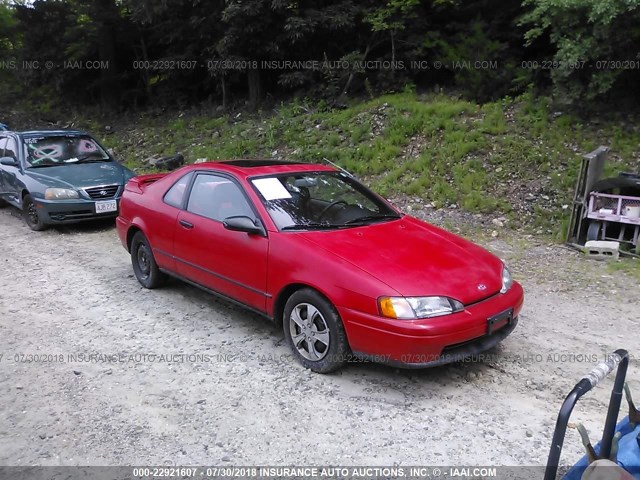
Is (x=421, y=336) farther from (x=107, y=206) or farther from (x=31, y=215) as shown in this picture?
(x=31, y=215)

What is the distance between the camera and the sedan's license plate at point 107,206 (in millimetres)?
8445

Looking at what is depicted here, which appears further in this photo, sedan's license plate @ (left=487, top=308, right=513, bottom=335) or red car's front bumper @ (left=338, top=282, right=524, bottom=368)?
sedan's license plate @ (left=487, top=308, right=513, bottom=335)

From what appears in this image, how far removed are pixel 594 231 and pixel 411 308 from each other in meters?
4.54

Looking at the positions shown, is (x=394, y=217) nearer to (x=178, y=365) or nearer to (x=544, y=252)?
(x=178, y=365)

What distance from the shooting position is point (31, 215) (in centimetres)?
874

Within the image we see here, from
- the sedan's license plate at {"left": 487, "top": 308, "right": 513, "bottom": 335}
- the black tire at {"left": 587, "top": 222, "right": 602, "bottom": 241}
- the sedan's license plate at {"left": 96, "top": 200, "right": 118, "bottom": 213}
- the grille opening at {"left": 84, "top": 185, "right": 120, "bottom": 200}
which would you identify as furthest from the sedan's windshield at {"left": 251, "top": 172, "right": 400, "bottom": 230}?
the grille opening at {"left": 84, "top": 185, "right": 120, "bottom": 200}

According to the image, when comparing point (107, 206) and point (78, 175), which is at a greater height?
point (78, 175)

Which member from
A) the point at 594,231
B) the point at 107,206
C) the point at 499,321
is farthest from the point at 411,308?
the point at 107,206

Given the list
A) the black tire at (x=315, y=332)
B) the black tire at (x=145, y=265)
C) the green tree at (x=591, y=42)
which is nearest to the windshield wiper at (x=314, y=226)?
the black tire at (x=315, y=332)

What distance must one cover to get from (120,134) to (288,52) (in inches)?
→ 223

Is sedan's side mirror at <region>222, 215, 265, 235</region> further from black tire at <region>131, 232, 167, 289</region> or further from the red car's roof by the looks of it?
black tire at <region>131, 232, 167, 289</region>

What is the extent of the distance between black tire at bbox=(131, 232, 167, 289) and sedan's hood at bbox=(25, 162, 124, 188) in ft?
9.78

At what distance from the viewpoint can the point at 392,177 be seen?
958 cm

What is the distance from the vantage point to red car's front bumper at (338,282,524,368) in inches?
142
